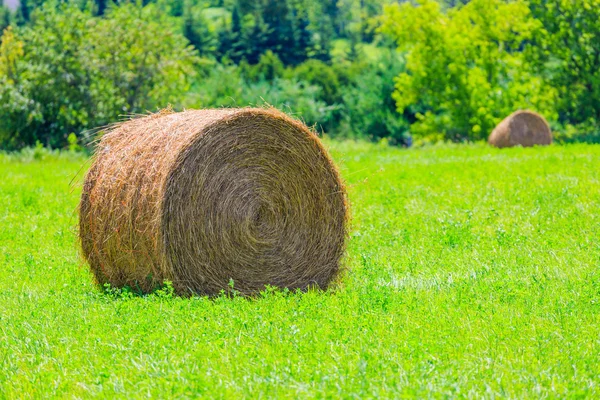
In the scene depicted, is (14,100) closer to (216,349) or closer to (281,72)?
(216,349)

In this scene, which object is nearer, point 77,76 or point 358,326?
point 358,326

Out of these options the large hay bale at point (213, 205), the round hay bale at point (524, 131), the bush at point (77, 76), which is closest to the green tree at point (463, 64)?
the round hay bale at point (524, 131)

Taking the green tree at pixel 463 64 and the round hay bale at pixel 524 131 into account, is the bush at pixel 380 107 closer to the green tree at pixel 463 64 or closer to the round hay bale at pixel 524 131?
the green tree at pixel 463 64

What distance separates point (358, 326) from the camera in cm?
653

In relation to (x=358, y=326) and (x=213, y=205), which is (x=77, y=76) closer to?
(x=213, y=205)

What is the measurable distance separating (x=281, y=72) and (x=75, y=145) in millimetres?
34910

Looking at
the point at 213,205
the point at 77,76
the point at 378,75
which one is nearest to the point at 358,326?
the point at 213,205

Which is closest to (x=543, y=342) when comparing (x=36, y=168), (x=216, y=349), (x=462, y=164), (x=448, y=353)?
Answer: (x=448, y=353)

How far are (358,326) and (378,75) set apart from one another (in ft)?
151

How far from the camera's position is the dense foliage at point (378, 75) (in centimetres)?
3081

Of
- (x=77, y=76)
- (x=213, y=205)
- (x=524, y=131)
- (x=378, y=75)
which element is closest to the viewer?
(x=213, y=205)

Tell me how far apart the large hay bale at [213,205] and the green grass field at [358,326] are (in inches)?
16.8

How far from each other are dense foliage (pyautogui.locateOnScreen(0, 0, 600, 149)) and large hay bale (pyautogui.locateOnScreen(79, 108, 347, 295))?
22556mm

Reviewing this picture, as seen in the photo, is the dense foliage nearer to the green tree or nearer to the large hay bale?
the green tree
